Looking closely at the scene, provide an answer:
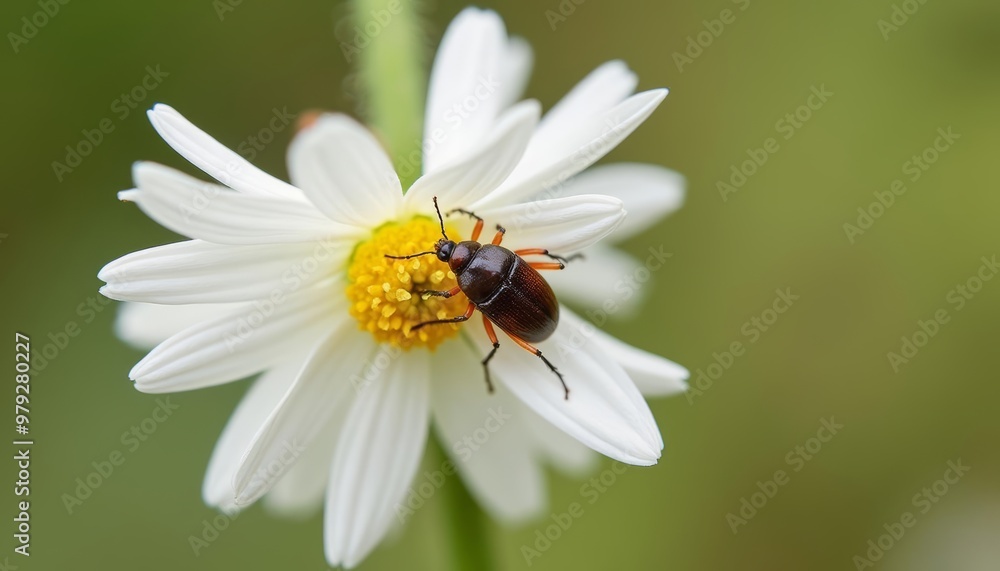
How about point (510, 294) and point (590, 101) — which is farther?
point (590, 101)

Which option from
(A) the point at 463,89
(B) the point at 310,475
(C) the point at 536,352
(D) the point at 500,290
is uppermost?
(A) the point at 463,89

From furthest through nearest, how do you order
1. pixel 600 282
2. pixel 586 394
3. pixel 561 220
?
pixel 600 282
pixel 586 394
pixel 561 220

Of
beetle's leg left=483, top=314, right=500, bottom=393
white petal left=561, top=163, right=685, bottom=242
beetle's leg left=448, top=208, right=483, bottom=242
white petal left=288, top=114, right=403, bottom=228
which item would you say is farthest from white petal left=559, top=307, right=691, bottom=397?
white petal left=288, top=114, right=403, bottom=228

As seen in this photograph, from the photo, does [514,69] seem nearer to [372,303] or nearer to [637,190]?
[637,190]

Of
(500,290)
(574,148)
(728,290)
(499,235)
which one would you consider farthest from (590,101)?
(728,290)

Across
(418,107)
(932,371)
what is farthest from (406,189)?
(932,371)

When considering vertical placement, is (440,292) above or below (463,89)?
below

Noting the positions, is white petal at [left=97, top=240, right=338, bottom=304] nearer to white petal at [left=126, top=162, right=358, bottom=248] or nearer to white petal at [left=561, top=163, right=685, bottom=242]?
white petal at [left=126, top=162, right=358, bottom=248]
